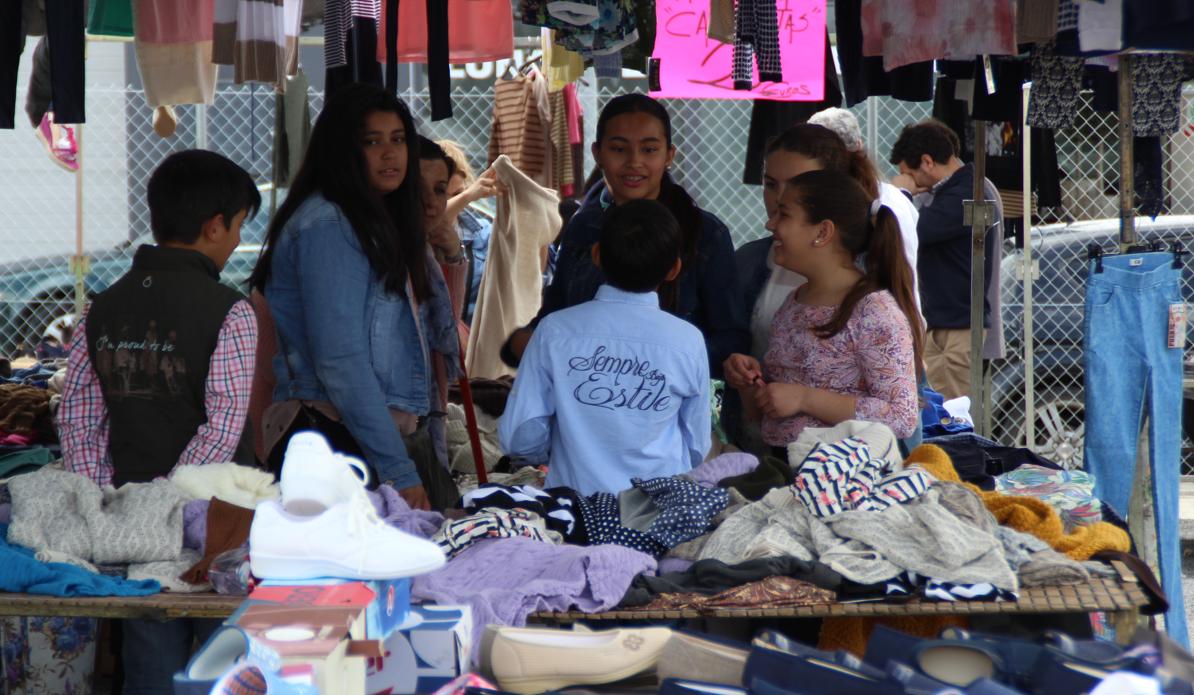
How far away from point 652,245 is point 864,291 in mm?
629

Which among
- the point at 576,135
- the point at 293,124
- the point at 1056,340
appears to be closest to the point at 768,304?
the point at 293,124

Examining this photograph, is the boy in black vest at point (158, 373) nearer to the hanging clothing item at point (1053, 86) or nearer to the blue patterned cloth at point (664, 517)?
the blue patterned cloth at point (664, 517)

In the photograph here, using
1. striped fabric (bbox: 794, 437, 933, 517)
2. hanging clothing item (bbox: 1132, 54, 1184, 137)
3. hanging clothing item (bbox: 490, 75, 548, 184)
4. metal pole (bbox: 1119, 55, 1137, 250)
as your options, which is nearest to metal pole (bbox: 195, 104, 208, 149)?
hanging clothing item (bbox: 490, 75, 548, 184)

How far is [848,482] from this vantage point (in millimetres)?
2928

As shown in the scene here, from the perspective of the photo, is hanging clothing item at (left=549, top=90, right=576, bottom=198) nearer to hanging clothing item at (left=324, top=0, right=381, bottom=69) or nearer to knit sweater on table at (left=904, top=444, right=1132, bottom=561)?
hanging clothing item at (left=324, top=0, right=381, bottom=69)

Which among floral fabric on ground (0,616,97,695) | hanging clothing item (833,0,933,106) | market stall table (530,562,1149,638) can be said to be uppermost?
hanging clothing item (833,0,933,106)

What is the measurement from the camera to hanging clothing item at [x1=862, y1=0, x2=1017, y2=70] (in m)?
4.55

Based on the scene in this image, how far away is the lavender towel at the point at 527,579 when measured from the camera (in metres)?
2.61

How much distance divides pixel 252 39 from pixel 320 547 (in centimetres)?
367

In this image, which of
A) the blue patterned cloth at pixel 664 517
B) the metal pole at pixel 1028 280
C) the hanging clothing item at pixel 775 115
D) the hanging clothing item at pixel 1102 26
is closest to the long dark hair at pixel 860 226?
the blue patterned cloth at pixel 664 517

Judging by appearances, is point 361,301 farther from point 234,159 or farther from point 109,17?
point 234,159

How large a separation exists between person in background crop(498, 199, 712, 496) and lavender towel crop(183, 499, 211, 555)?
71cm

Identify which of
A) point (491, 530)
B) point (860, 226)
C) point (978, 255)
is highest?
point (860, 226)

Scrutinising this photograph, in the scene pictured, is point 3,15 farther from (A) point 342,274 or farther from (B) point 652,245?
(B) point 652,245
